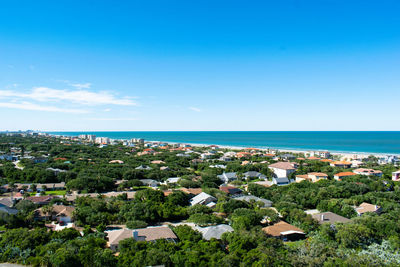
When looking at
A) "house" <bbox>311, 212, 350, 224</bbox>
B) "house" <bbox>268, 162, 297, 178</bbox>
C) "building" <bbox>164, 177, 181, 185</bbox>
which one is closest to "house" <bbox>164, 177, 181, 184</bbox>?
"building" <bbox>164, 177, 181, 185</bbox>

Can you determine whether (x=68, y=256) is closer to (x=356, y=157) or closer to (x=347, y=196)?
(x=347, y=196)

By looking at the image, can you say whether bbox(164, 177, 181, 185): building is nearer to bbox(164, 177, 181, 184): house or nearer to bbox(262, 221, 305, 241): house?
bbox(164, 177, 181, 184): house

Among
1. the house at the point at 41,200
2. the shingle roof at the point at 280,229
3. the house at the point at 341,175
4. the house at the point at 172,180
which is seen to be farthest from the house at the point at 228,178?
the house at the point at 41,200

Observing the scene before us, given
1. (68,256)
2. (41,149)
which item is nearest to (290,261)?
(68,256)

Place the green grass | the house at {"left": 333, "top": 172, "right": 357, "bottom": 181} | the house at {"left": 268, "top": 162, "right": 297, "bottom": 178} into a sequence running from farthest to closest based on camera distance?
the house at {"left": 268, "top": 162, "right": 297, "bottom": 178} → the house at {"left": 333, "top": 172, "right": 357, "bottom": 181} → the green grass

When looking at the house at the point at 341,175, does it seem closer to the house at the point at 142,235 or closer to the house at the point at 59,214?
the house at the point at 142,235
